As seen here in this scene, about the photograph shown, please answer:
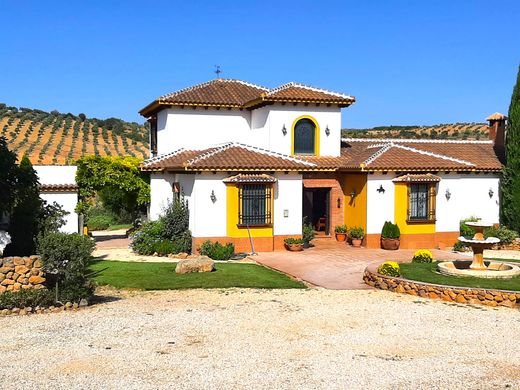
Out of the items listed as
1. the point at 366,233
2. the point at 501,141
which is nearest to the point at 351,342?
the point at 366,233

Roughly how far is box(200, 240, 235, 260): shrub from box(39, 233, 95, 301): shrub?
27.0 ft

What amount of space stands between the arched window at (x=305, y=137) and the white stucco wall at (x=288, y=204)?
294 centimetres

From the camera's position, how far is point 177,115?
27266mm

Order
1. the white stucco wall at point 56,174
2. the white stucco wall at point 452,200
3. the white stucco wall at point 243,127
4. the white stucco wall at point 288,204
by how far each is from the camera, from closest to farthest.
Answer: the white stucco wall at point 288,204 < the white stucco wall at point 452,200 < the white stucco wall at point 243,127 < the white stucco wall at point 56,174

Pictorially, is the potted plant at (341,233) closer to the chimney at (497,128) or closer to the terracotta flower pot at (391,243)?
the terracotta flower pot at (391,243)

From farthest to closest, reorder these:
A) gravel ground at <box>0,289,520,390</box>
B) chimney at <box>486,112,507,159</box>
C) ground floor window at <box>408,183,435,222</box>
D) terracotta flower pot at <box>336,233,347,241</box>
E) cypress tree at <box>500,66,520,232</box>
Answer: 1. chimney at <box>486,112,507,159</box>
2. cypress tree at <box>500,66,520,232</box>
3. terracotta flower pot at <box>336,233,347,241</box>
4. ground floor window at <box>408,183,435,222</box>
5. gravel ground at <box>0,289,520,390</box>

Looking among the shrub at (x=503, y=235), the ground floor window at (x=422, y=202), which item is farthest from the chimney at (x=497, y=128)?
the ground floor window at (x=422, y=202)

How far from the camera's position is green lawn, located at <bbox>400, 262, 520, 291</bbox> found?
1554 centimetres

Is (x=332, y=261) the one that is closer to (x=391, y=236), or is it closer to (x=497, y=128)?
(x=391, y=236)

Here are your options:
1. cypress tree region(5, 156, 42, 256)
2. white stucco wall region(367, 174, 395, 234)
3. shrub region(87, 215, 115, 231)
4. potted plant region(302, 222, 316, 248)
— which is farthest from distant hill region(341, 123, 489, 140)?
cypress tree region(5, 156, 42, 256)

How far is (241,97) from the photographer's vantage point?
1125 inches

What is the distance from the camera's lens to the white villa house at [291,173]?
23.3 m

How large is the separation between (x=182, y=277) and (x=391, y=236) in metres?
10.1

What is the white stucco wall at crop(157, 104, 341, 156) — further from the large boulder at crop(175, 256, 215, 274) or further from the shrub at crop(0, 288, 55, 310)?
the shrub at crop(0, 288, 55, 310)
